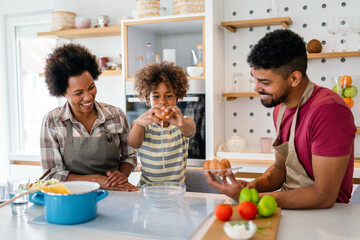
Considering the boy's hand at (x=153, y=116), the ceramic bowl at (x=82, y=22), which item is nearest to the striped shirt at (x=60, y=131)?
the boy's hand at (x=153, y=116)

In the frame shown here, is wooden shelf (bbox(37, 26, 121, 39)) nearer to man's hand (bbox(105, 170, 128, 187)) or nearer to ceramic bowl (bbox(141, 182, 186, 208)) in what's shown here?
man's hand (bbox(105, 170, 128, 187))

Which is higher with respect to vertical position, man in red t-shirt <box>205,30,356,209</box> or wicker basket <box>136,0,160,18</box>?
wicker basket <box>136,0,160,18</box>

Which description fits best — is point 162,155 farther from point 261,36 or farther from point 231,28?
point 261,36

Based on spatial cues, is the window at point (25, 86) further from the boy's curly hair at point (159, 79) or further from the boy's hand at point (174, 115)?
the boy's hand at point (174, 115)

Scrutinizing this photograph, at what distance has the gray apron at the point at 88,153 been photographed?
1.89m

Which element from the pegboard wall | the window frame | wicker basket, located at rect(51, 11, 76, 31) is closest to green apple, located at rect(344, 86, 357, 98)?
the pegboard wall

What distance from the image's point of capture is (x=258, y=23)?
306 centimetres

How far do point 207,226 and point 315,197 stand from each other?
43 cm

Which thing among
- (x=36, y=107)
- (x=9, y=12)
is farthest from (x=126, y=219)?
(x=9, y=12)

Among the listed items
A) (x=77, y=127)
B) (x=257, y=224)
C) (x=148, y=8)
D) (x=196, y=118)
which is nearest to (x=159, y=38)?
(x=148, y=8)

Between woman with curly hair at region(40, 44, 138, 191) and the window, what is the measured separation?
243cm

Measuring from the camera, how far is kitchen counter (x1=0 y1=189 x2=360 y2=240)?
115 centimetres

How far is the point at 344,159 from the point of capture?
1.41 meters

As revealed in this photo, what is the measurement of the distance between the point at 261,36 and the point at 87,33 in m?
1.63
